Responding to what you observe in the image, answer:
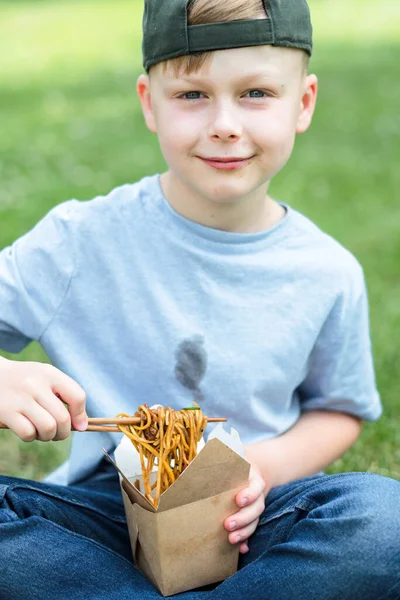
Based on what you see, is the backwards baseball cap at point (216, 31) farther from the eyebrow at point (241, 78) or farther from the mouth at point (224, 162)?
the mouth at point (224, 162)

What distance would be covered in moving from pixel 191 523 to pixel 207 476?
107 millimetres

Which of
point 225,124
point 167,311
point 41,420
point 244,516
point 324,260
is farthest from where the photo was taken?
point 324,260

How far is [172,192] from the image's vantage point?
7.64ft

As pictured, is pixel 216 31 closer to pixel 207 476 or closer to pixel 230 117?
pixel 230 117

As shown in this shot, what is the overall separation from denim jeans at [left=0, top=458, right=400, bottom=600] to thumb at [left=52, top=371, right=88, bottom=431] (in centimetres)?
27

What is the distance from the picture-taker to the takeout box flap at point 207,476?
181 cm

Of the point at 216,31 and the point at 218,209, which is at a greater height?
the point at 216,31

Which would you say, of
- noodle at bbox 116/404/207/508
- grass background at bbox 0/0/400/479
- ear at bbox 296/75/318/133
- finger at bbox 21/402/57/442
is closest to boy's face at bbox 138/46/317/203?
ear at bbox 296/75/318/133

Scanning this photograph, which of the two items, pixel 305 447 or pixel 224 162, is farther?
pixel 305 447

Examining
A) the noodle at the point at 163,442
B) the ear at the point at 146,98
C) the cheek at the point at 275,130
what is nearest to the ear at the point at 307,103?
the cheek at the point at 275,130

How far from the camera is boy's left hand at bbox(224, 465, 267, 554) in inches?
76.9

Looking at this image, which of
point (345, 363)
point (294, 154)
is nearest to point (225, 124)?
point (345, 363)

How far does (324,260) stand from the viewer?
236 cm

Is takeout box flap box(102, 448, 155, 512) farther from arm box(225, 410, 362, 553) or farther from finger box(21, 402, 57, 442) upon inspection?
arm box(225, 410, 362, 553)
